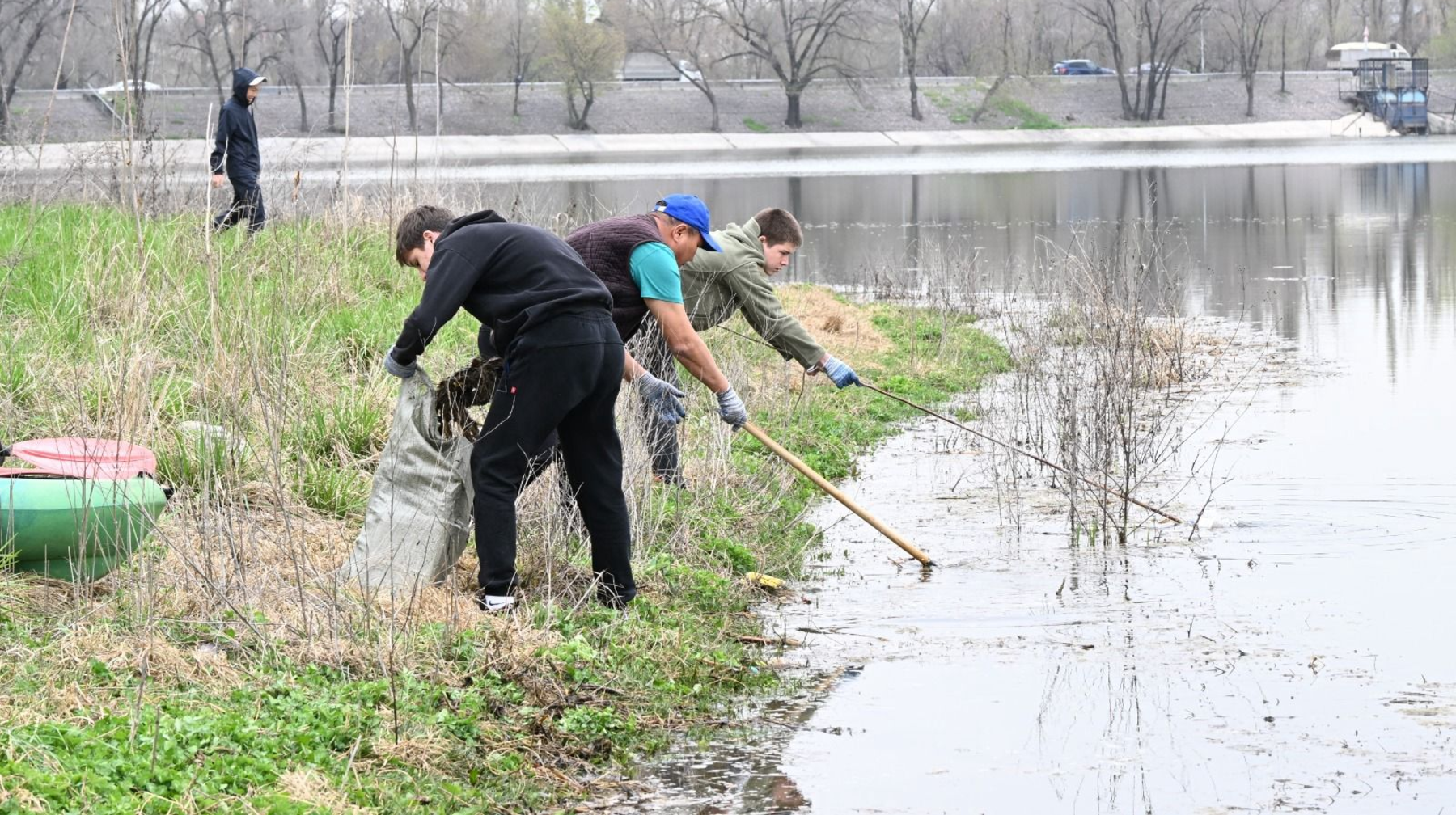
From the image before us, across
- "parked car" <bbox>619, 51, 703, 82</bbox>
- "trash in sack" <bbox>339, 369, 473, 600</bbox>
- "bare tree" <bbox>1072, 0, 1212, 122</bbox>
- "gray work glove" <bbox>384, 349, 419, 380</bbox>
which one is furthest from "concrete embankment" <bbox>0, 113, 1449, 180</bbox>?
"gray work glove" <bbox>384, 349, 419, 380</bbox>

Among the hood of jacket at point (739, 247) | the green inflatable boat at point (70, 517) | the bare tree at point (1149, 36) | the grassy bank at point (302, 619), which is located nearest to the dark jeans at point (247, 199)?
the grassy bank at point (302, 619)

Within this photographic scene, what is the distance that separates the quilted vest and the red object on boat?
5.95 ft

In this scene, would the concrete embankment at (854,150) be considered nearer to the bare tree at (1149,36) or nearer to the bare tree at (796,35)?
the bare tree at (1149,36)

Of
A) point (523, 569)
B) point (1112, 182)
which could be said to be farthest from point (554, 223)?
point (1112, 182)

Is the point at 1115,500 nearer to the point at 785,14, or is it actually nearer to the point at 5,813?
the point at 5,813

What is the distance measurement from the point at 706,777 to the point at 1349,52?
243 ft

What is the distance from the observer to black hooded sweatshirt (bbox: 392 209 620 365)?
17.6 feet

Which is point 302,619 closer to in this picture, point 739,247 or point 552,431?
point 552,431

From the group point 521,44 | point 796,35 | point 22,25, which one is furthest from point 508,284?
point 796,35

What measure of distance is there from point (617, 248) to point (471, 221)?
122cm

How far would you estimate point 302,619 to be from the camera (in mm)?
5129

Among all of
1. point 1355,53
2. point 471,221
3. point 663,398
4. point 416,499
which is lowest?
point 416,499

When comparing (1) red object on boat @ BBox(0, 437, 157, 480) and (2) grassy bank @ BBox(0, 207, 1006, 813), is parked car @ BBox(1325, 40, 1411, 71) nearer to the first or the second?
(2) grassy bank @ BBox(0, 207, 1006, 813)

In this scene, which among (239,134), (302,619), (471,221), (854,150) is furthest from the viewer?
(854,150)
